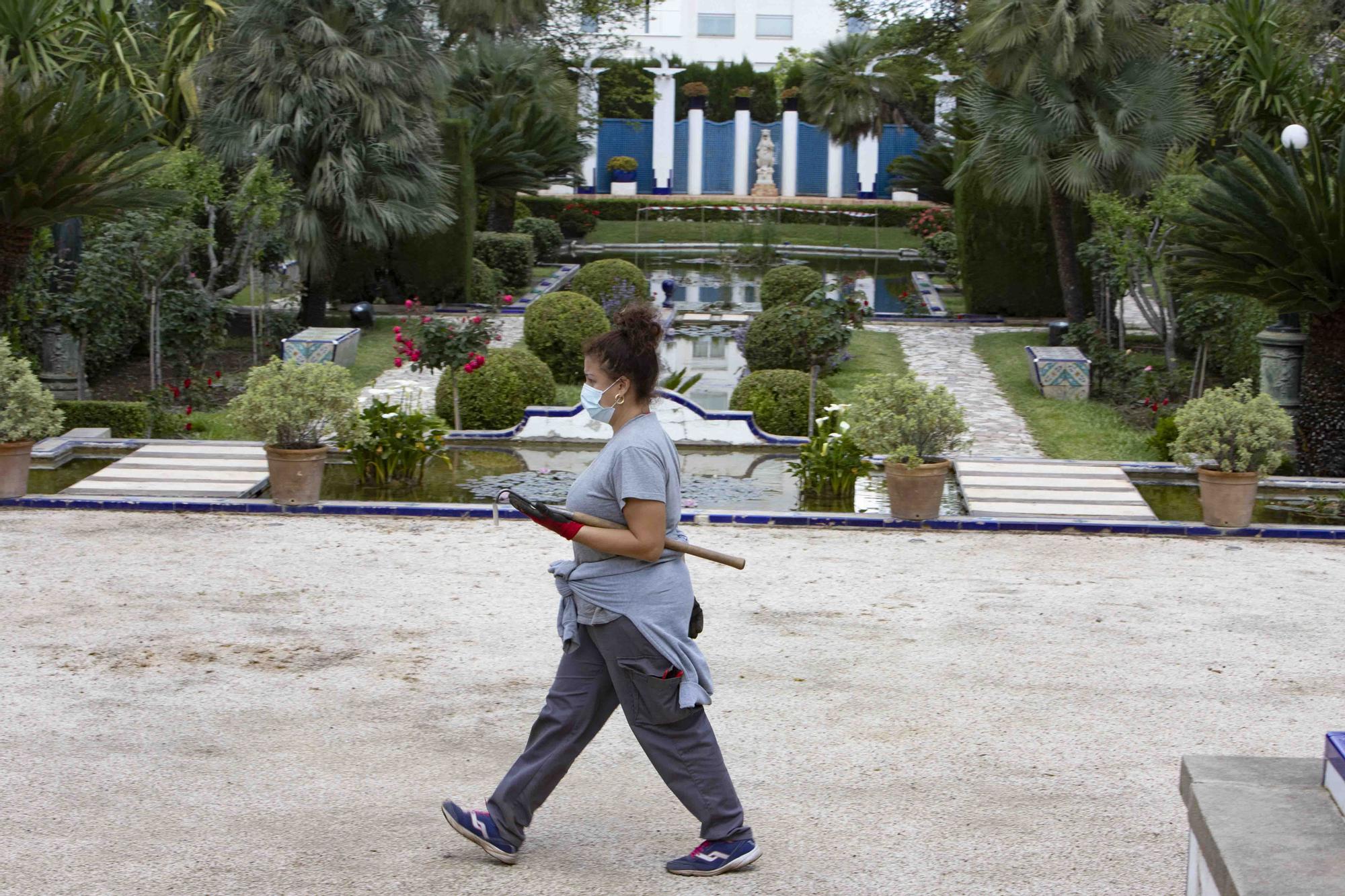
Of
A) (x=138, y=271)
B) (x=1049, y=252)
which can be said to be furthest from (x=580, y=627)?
(x=1049, y=252)

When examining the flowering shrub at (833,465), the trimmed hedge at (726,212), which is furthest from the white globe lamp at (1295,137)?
the trimmed hedge at (726,212)

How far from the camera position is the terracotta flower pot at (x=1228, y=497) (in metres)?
8.78

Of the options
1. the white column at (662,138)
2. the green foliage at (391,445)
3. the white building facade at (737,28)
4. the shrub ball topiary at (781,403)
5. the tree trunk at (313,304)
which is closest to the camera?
the green foliage at (391,445)

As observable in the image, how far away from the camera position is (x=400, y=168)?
1783cm

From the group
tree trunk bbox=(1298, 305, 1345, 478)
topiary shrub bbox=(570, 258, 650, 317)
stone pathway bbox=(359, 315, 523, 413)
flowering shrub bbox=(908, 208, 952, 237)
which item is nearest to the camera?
tree trunk bbox=(1298, 305, 1345, 478)

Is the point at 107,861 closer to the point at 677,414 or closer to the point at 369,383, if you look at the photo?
the point at 677,414

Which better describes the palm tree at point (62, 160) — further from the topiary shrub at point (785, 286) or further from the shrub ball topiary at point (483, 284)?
the shrub ball topiary at point (483, 284)

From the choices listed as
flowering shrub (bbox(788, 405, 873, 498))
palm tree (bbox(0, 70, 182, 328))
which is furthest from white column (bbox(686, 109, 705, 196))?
flowering shrub (bbox(788, 405, 873, 498))

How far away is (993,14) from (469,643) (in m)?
12.0

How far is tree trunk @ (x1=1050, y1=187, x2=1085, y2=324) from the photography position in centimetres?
1717

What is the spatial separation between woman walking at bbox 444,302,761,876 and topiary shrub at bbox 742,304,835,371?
9.67m

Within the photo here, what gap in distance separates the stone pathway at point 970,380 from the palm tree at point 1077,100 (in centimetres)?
197

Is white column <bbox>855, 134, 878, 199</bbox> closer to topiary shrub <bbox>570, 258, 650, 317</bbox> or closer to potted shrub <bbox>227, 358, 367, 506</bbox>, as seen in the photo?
topiary shrub <bbox>570, 258, 650, 317</bbox>

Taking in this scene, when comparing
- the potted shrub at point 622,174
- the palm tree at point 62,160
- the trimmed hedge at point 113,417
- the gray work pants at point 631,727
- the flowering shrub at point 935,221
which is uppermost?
the potted shrub at point 622,174
